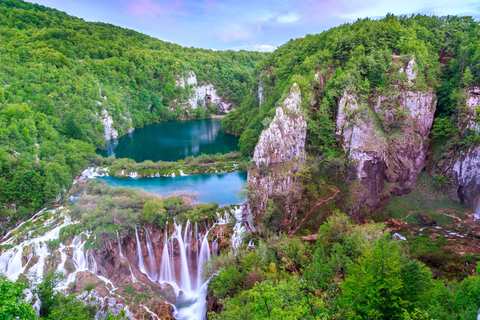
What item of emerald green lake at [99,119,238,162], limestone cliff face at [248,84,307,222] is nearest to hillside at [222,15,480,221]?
limestone cliff face at [248,84,307,222]

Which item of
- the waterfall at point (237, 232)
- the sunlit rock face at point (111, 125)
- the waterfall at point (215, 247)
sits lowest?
the waterfall at point (215, 247)

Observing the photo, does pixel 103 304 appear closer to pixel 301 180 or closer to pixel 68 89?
pixel 301 180

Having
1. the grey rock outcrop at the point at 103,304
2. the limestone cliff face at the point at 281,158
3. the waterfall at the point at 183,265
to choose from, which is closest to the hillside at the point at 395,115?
the limestone cliff face at the point at 281,158

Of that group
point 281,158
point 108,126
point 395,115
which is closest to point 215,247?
point 281,158

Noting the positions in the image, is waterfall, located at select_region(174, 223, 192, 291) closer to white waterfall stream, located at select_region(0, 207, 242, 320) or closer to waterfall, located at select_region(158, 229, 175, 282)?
white waterfall stream, located at select_region(0, 207, 242, 320)

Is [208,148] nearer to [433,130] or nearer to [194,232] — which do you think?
[194,232]

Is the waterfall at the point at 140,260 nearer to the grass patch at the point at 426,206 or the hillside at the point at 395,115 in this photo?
the hillside at the point at 395,115
